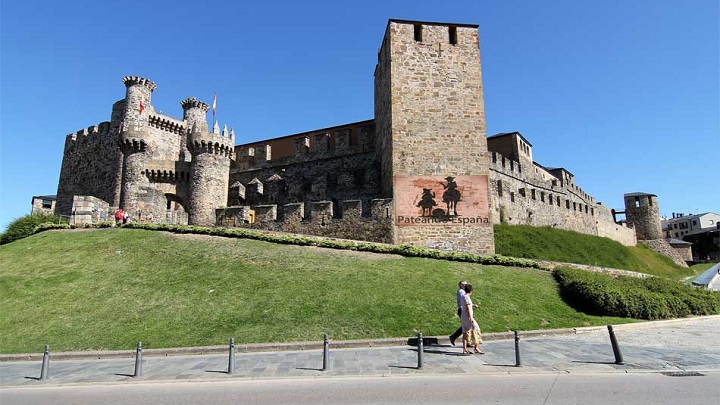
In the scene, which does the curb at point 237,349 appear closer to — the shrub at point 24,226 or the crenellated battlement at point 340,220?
the crenellated battlement at point 340,220

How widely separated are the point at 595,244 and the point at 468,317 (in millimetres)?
32541

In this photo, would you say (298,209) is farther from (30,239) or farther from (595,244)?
(595,244)

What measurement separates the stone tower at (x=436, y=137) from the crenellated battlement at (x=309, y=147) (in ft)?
17.3

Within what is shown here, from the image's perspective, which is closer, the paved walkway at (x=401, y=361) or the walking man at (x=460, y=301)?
the paved walkway at (x=401, y=361)

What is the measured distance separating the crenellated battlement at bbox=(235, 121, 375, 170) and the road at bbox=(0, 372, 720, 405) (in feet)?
76.5

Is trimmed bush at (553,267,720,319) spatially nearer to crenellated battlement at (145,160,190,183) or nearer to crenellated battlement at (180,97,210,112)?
crenellated battlement at (145,160,190,183)

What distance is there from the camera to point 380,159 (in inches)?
1093

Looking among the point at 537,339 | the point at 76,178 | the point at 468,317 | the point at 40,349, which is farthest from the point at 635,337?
the point at 76,178

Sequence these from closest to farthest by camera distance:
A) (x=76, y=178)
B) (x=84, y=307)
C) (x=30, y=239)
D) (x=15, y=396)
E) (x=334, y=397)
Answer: (x=334, y=397) → (x=15, y=396) → (x=84, y=307) → (x=30, y=239) → (x=76, y=178)

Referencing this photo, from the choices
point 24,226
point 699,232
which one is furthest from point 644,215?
point 24,226

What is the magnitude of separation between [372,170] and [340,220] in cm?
675

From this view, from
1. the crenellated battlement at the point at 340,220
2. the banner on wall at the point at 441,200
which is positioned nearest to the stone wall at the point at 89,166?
the crenellated battlement at the point at 340,220

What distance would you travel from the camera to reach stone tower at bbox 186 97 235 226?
31.1 m

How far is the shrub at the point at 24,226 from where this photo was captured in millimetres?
26188
